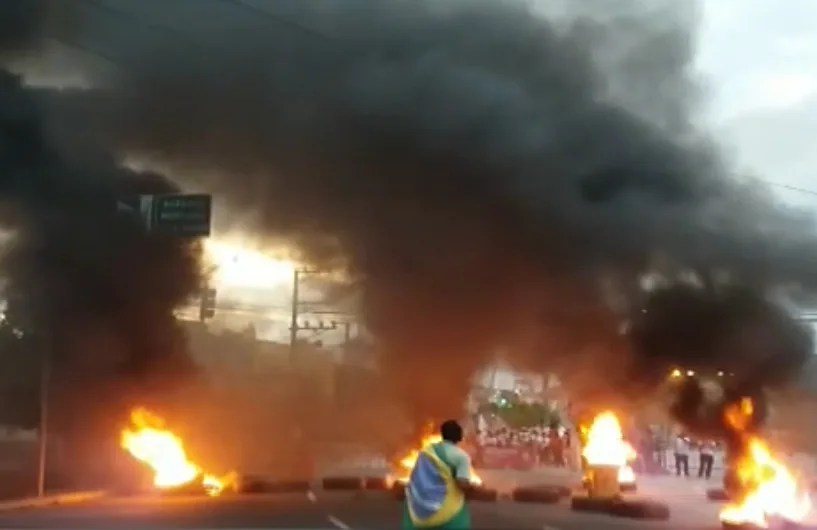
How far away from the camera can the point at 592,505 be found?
20.6 m

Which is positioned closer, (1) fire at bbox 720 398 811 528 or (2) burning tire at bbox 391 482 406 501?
(1) fire at bbox 720 398 811 528

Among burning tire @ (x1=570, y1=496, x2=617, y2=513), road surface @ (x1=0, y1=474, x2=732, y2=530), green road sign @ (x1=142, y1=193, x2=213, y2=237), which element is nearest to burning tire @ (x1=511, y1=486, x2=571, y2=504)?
road surface @ (x1=0, y1=474, x2=732, y2=530)

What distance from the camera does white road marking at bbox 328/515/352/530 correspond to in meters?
15.3

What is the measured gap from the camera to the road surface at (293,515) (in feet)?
51.9

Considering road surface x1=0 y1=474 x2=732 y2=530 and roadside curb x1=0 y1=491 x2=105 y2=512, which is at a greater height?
road surface x1=0 y1=474 x2=732 y2=530

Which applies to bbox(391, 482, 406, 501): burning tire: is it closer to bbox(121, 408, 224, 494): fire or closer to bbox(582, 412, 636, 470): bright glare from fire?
bbox(582, 412, 636, 470): bright glare from fire

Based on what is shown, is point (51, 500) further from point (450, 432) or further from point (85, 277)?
point (450, 432)

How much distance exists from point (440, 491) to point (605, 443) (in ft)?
52.8

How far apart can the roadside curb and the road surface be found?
1.81 feet

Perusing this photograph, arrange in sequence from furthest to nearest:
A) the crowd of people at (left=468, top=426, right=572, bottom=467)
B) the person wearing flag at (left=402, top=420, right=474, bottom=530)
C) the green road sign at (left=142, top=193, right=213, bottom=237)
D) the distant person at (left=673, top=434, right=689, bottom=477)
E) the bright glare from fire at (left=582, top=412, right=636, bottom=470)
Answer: the crowd of people at (left=468, top=426, right=572, bottom=467)
the distant person at (left=673, top=434, right=689, bottom=477)
the bright glare from fire at (left=582, top=412, right=636, bottom=470)
the green road sign at (left=142, top=193, right=213, bottom=237)
the person wearing flag at (left=402, top=420, right=474, bottom=530)

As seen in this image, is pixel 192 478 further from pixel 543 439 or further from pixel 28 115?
pixel 543 439

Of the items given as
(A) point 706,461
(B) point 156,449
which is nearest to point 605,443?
(B) point 156,449

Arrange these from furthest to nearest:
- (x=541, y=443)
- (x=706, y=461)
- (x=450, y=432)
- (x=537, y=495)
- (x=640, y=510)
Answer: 1. (x=541, y=443)
2. (x=706, y=461)
3. (x=537, y=495)
4. (x=640, y=510)
5. (x=450, y=432)

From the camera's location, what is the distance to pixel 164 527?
15133mm
